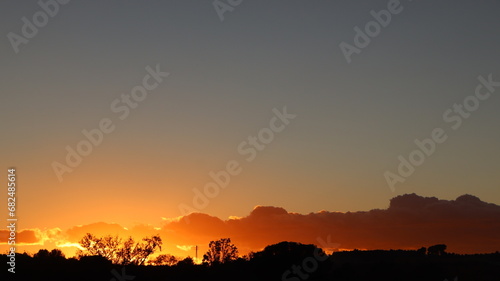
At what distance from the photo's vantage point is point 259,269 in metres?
140

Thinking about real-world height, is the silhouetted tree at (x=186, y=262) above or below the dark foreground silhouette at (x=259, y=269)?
above

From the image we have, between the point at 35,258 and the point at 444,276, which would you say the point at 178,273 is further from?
the point at 444,276

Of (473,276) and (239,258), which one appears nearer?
(239,258)

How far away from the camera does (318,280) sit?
141 metres

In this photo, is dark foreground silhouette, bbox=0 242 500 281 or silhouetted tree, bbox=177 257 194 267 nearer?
dark foreground silhouette, bbox=0 242 500 281

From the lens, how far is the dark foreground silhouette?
98125 mm

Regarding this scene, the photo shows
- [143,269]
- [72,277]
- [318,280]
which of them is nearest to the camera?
[72,277]

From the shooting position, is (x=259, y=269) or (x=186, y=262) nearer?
(x=186, y=262)

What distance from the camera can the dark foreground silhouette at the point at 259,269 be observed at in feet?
322

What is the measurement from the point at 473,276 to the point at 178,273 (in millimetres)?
105088

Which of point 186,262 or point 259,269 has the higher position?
point 186,262

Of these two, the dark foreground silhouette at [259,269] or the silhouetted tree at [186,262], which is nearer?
the dark foreground silhouette at [259,269]

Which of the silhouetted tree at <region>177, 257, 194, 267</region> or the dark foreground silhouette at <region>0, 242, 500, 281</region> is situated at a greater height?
the silhouetted tree at <region>177, 257, 194, 267</region>

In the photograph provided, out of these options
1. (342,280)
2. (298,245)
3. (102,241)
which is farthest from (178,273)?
(342,280)
